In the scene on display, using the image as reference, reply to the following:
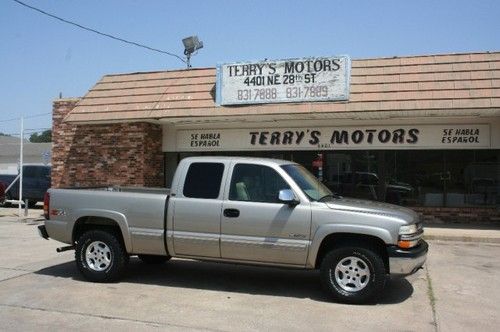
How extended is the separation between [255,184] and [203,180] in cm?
77

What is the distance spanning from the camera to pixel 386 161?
1486 centimetres

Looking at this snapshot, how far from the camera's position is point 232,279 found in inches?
321

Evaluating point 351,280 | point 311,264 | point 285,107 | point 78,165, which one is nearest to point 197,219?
point 311,264

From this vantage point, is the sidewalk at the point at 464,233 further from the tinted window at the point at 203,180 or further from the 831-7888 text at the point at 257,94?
the tinted window at the point at 203,180

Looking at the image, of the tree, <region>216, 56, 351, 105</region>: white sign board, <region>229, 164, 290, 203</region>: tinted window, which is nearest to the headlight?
<region>229, 164, 290, 203</region>: tinted window

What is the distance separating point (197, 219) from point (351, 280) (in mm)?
2202

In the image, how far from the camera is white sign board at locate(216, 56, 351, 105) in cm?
1390

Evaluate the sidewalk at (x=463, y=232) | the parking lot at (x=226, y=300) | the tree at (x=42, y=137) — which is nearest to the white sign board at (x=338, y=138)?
the sidewalk at (x=463, y=232)

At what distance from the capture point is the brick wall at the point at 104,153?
16.0 m

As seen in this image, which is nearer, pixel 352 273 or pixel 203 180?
pixel 352 273

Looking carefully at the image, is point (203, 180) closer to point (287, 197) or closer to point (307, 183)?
point (287, 197)

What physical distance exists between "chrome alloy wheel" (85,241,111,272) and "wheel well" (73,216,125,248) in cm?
24

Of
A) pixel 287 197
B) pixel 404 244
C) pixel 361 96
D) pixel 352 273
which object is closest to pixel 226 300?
pixel 287 197

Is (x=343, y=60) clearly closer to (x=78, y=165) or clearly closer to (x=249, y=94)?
(x=249, y=94)
